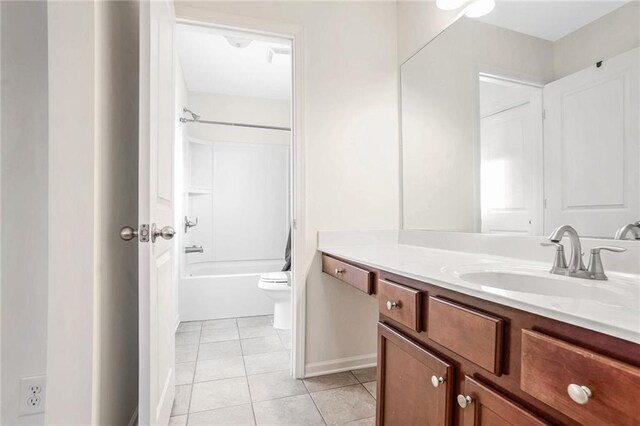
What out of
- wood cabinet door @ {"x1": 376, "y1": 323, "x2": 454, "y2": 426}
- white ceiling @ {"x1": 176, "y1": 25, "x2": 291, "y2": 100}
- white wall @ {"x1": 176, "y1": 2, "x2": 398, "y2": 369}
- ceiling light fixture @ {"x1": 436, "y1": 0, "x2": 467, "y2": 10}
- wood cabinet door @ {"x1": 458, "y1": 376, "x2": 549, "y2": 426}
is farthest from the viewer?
white ceiling @ {"x1": 176, "y1": 25, "x2": 291, "y2": 100}

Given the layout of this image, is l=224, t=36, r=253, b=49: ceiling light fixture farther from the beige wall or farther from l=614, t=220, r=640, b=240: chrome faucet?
l=614, t=220, r=640, b=240: chrome faucet

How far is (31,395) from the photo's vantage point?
1.03 meters

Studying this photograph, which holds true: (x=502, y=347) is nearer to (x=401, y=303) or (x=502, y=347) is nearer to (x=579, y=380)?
(x=579, y=380)

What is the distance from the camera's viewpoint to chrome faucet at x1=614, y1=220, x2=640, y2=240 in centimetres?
95

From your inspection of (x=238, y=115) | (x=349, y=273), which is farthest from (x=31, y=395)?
(x=238, y=115)

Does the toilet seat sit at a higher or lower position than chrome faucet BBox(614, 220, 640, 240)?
lower

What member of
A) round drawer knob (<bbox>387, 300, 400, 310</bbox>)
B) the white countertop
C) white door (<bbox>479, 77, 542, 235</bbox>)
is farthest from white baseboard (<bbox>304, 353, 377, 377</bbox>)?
white door (<bbox>479, 77, 542, 235</bbox>)

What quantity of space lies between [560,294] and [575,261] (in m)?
0.11

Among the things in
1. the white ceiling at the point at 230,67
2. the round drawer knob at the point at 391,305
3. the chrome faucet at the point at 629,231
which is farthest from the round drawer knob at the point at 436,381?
the white ceiling at the point at 230,67

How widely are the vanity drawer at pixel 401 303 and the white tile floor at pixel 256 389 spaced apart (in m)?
0.71

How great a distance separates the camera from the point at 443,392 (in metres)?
0.86

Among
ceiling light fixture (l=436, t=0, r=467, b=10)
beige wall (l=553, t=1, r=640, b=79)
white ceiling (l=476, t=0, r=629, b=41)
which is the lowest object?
beige wall (l=553, t=1, r=640, b=79)

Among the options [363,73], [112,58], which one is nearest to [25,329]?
[112,58]

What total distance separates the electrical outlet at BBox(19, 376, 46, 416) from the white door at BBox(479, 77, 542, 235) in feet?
5.98
